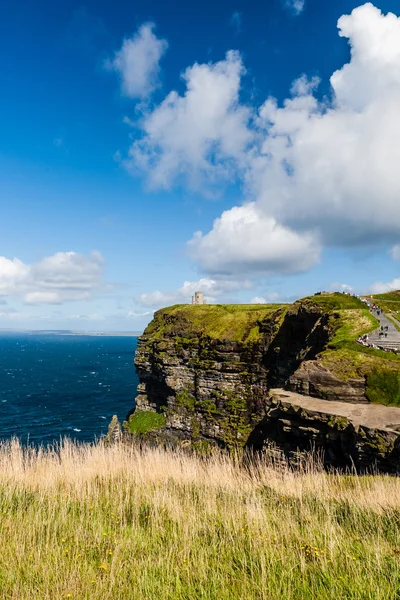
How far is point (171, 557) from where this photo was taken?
18.6 feet

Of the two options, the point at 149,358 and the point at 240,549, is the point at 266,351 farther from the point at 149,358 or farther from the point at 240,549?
the point at 240,549

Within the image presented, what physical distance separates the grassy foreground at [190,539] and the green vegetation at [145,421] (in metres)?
45.7

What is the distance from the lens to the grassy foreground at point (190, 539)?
190 inches

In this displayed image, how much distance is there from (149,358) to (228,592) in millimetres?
55121

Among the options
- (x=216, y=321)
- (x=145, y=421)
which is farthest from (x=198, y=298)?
(x=145, y=421)

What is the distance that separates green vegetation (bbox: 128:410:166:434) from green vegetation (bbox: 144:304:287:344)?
12.2 metres

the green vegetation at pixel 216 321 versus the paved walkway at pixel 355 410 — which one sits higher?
the green vegetation at pixel 216 321

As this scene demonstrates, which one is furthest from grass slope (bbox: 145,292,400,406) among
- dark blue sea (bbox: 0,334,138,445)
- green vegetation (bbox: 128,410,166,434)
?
dark blue sea (bbox: 0,334,138,445)

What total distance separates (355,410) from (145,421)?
4402cm

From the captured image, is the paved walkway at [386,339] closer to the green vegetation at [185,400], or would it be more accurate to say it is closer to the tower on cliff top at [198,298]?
the green vegetation at [185,400]

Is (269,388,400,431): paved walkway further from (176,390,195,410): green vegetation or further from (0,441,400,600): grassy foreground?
(176,390,195,410): green vegetation

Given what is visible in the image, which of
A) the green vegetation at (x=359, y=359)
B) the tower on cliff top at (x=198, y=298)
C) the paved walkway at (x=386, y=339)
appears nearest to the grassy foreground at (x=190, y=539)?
the green vegetation at (x=359, y=359)

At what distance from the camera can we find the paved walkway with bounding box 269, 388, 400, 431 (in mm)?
15289

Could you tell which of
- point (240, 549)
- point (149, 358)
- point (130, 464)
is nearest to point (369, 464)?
point (130, 464)
